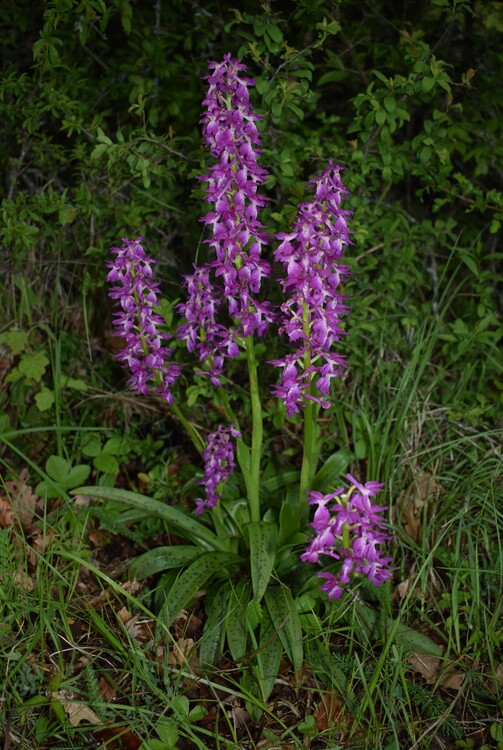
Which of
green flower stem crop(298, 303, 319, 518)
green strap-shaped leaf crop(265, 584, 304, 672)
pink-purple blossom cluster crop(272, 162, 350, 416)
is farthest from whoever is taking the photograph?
green strap-shaped leaf crop(265, 584, 304, 672)

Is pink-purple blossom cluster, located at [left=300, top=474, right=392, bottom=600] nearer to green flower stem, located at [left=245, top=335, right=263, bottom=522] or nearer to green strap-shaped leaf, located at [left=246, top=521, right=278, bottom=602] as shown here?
green strap-shaped leaf, located at [left=246, top=521, right=278, bottom=602]

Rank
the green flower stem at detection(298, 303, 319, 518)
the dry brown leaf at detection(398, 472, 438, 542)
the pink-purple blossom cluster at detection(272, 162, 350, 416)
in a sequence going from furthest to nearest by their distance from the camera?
the dry brown leaf at detection(398, 472, 438, 542)
the green flower stem at detection(298, 303, 319, 518)
the pink-purple blossom cluster at detection(272, 162, 350, 416)

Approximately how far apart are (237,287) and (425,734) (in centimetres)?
158

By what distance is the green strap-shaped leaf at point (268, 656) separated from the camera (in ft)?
7.77

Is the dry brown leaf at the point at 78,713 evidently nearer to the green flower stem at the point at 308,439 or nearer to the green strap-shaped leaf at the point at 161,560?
the green strap-shaped leaf at the point at 161,560

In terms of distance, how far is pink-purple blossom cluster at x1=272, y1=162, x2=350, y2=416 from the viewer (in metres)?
2.19

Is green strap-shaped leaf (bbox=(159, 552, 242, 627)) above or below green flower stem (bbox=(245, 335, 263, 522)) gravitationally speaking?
below

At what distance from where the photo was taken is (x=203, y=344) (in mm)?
2707

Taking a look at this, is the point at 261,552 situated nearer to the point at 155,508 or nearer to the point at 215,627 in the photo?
the point at 215,627

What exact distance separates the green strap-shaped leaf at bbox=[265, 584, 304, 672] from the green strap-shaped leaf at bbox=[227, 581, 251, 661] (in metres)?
0.10

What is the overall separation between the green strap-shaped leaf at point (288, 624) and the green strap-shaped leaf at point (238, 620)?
10 centimetres

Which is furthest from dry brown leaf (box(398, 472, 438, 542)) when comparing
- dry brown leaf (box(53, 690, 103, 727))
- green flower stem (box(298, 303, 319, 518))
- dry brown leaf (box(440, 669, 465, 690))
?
dry brown leaf (box(53, 690, 103, 727))

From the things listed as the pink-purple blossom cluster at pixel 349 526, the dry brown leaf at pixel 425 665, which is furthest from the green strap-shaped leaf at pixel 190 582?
the dry brown leaf at pixel 425 665

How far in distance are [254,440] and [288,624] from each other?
0.68 m
